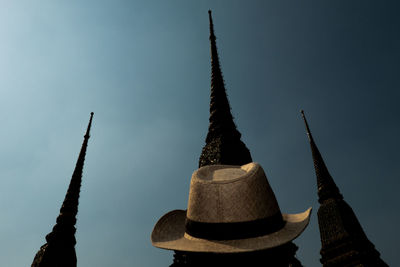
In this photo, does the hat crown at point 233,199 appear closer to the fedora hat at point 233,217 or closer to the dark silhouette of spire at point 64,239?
the fedora hat at point 233,217

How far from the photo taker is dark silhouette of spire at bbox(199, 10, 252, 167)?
10.2 m

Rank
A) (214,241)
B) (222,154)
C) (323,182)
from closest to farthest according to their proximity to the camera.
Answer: (214,241) → (222,154) → (323,182)

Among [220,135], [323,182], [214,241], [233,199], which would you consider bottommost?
[323,182]

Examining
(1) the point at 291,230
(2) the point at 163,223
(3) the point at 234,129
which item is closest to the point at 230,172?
(1) the point at 291,230

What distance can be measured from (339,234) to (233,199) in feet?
49.6

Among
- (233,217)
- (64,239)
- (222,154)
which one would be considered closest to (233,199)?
(233,217)

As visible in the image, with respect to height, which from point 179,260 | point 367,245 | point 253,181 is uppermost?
point 253,181

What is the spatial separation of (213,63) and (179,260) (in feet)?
34.6

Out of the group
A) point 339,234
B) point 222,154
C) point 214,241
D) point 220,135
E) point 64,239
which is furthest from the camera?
point 339,234

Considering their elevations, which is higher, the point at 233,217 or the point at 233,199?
the point at 233,199

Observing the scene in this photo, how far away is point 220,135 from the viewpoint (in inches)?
453

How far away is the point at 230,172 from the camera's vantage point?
3.06 m

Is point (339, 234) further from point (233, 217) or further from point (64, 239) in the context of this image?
point (233, 217)

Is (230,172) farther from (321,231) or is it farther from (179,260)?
(321,231)
